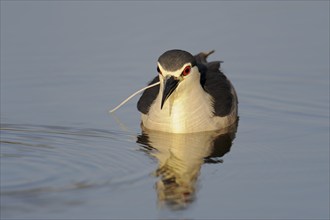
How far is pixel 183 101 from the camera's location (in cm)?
1549

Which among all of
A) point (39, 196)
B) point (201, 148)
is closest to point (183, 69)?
point (201, 148)

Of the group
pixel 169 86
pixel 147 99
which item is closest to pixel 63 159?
pixel 169 86

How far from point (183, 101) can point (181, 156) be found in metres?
1.42

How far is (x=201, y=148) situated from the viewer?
14.7 meters

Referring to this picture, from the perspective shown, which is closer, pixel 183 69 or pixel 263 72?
pixel 183 69

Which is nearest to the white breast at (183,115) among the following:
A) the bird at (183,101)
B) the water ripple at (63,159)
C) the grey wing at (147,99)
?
the bird at (183,101)

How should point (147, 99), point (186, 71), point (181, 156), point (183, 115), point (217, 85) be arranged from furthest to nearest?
point (217, 85)
point (147, 99)
point (183, 115)
point (186, 71)
point (181, 156)

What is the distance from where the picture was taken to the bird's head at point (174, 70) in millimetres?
15016

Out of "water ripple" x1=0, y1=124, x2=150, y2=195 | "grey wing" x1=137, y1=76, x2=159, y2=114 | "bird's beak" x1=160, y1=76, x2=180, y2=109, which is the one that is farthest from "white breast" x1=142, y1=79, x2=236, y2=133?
"water ripple" x1=0, y1=124, x2=150, y2=195

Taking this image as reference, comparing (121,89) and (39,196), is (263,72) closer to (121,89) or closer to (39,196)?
(121,89)

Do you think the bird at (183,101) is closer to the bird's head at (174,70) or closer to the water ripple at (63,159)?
the bird's head at (174,70)

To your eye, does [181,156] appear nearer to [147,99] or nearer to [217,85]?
[147,99]

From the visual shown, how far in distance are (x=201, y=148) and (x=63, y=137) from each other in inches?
69.5

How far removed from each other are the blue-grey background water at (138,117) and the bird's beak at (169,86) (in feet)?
2.04
